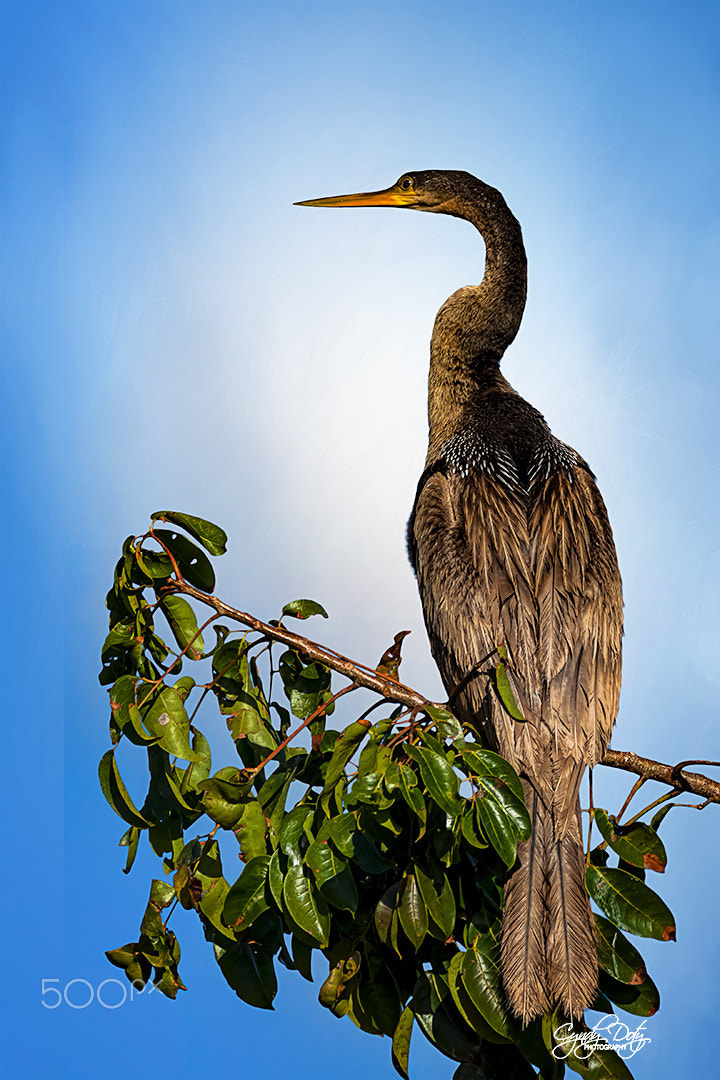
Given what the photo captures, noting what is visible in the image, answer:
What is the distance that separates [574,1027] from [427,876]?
32 cm

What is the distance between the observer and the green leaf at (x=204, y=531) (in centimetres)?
160

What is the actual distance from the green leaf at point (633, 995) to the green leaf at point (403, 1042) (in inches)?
11.8

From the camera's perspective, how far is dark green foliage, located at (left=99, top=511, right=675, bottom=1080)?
1.38m

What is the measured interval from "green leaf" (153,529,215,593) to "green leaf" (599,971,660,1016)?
87 cm

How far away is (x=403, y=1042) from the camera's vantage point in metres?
1.58

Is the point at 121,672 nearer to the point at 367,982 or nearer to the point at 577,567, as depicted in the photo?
the point at 367,982

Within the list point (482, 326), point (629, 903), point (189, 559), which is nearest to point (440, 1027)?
point (629, 903)

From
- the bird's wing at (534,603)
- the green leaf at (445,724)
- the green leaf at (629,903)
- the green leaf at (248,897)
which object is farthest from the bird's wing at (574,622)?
the green leaf at (248,897)

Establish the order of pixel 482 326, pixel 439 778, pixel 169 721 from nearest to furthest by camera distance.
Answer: pixel 439 778 < pixel 169 721 < pixel 482 326

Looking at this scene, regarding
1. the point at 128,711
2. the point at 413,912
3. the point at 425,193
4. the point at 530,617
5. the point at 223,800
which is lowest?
the point at 413,912

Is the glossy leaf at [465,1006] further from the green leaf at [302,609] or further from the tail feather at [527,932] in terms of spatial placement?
the green leaf at [302,609]

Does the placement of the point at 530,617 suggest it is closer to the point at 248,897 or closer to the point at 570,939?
the point at 570,939

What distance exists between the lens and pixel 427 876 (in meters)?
1.45

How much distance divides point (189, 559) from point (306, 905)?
1.85 feet
